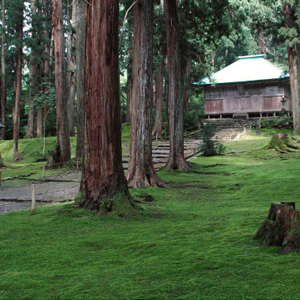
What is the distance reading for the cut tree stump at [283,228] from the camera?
4309 millimetres

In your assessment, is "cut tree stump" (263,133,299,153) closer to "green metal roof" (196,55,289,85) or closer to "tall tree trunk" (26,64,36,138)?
"green metal roof" (196,55,289,85)

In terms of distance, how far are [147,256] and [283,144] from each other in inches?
653

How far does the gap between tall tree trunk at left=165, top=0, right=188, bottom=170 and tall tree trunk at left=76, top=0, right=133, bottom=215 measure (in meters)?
8.64

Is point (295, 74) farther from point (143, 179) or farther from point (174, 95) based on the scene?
point (143, 179)

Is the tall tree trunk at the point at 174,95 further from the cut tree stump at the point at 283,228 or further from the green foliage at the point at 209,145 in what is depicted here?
the cut tree stump at the point at 283,228

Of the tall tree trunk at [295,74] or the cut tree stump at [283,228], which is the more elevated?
the tall tree trunk at [295,74]

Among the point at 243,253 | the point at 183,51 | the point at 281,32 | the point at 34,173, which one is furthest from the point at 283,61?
the point at 243,253

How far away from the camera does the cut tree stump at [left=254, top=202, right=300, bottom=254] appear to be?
14.1 feet

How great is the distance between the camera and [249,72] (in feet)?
124

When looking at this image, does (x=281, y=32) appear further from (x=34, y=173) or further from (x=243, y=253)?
(x=243, y=253)

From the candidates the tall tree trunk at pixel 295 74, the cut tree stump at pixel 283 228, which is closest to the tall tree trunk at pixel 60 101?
the cut tree stump at pixel 283 228

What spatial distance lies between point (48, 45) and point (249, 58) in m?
22.8

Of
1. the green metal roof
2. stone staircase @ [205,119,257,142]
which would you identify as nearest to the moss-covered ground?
stone staircase @ [205,119,257,142]

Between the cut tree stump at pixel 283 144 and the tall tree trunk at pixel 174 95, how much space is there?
6184mm
